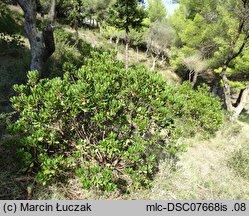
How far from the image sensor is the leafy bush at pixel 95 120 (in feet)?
→ 12.6

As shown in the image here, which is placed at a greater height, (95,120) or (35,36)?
(35,36)

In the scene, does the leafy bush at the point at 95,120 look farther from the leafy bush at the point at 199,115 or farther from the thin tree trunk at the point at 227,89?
the thin tree trunk at the point at 227,89

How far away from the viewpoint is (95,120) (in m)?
3.97

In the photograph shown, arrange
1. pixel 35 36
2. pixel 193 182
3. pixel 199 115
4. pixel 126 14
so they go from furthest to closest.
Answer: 1. pixel 126 14
2. pixel 199 115
3. pixel 35 36
4. pixel 193 182

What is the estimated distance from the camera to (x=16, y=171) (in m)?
4.63

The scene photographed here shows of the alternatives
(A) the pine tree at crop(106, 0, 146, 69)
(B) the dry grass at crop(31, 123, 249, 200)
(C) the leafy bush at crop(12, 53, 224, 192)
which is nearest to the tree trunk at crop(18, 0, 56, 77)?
(C) the leafy bush at crop(12, 53, 224, 192)

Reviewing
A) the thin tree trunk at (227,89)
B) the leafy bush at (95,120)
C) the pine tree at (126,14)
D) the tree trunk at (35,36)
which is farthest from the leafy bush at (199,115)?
the pine tree at (126,14)

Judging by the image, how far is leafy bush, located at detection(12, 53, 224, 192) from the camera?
3842 millimetres

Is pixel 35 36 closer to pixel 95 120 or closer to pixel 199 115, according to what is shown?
pixel 95 120

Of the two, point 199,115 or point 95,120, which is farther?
point 199,115

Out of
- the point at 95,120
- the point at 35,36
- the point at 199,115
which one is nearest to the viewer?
the point at 95,120

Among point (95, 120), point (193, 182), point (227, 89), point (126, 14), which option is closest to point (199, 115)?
point (193, 182)

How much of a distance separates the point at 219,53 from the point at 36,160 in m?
15.7

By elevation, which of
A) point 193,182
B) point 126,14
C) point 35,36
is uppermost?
point 126,14
